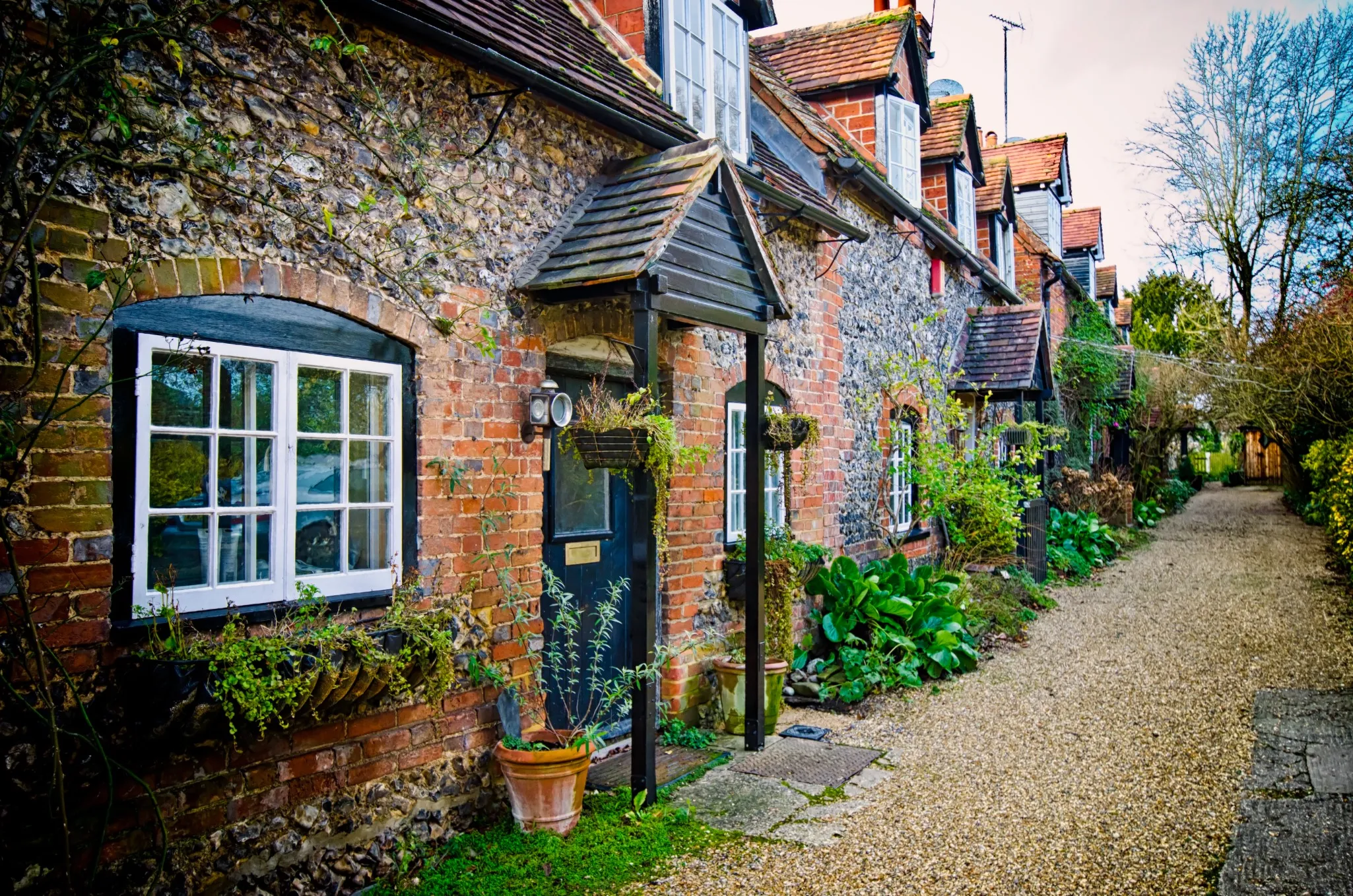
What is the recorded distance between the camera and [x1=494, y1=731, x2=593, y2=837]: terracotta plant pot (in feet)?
15.1

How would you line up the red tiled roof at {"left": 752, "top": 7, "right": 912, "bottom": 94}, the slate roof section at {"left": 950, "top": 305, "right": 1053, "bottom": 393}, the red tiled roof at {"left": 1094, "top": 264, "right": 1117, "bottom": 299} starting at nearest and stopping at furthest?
the red tiled roof at {"left": 752, "top": 7, "right": 912, "bottom": 94} → the slate roof section at {"left": 950, "top": 305, "right": 1053, "bottom": 393} → the red tiled roof at {"left": 1094, "top": 264, "right": 1117, "bottom": 299}

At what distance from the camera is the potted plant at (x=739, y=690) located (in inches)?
269

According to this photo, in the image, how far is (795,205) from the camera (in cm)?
770

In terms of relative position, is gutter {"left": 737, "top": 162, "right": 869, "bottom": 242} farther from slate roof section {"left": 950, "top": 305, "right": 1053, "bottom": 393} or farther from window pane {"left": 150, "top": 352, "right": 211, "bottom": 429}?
slate roof section {"left": 950, "top": 305, "right": 1053, "bottom": 393}

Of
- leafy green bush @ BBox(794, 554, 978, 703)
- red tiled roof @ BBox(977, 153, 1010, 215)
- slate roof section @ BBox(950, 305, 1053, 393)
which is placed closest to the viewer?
leafy green bush @ BBox(794, 554, 978, 703)

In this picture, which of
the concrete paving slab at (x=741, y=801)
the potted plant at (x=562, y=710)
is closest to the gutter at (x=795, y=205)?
the potted plant at (x=562, y=710)

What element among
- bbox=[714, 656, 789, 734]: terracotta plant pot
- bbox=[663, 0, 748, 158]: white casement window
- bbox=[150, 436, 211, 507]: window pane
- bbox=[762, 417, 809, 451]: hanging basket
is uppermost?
bbox=[663, 0, 748, 158]: white casement window

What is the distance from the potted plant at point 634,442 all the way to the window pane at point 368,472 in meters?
0.99

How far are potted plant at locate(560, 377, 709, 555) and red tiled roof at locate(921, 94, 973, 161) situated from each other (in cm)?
959

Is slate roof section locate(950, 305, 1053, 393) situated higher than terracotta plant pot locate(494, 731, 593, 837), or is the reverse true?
slate roof section locate(950, 305, 1053, 393)

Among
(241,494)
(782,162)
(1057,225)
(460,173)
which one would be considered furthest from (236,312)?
(1057,225)

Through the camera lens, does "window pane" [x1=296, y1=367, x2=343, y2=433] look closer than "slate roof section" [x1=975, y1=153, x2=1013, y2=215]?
Yes

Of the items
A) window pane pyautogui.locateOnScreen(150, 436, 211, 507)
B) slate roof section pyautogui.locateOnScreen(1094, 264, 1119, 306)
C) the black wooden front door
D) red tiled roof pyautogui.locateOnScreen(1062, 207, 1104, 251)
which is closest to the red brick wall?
the black wooden front door

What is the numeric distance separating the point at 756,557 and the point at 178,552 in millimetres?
3820
